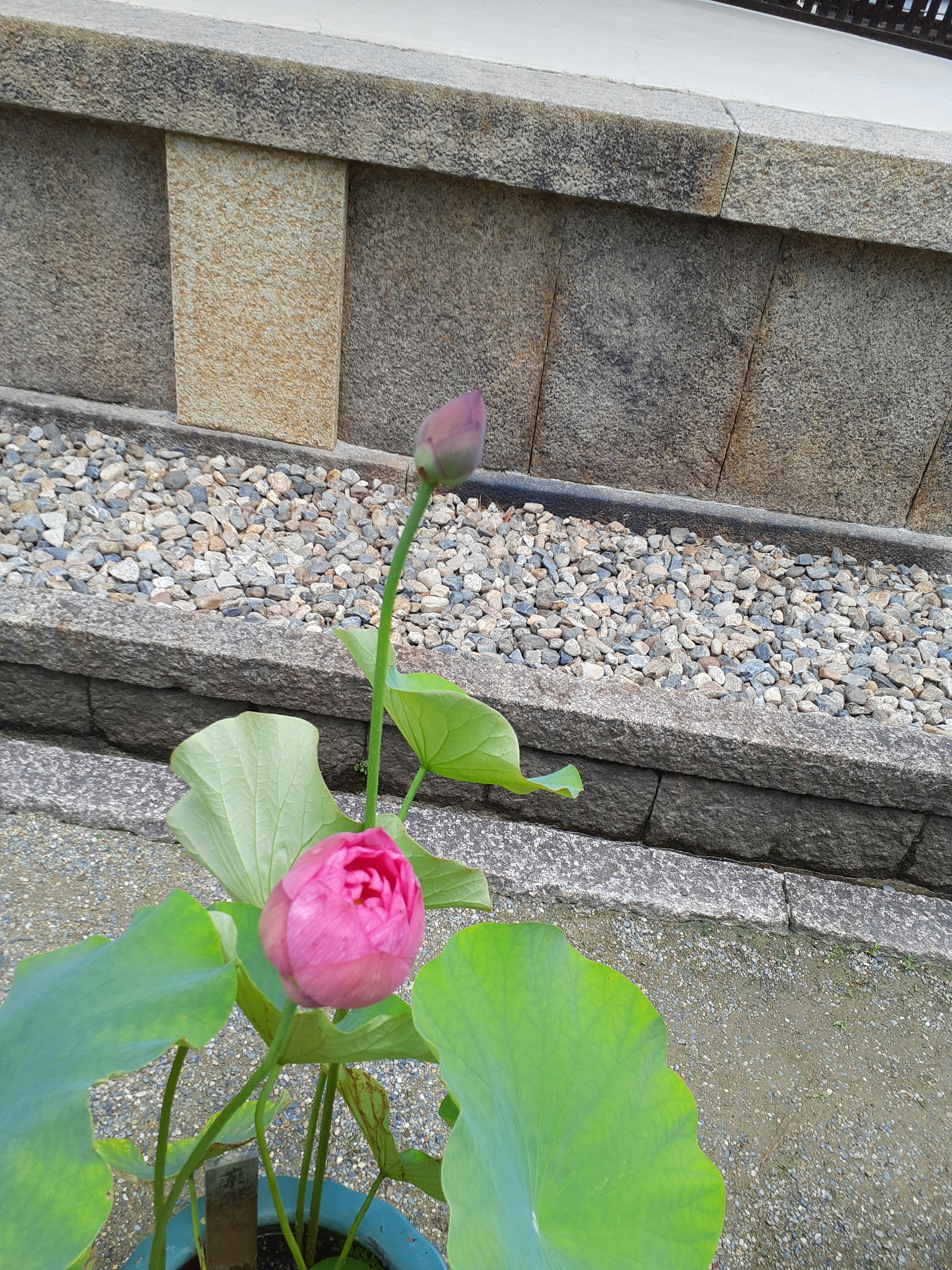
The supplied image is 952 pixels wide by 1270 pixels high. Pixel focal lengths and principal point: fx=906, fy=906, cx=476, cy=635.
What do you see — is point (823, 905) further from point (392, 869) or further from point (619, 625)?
point (392, 869)

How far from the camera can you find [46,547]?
8.33 feet

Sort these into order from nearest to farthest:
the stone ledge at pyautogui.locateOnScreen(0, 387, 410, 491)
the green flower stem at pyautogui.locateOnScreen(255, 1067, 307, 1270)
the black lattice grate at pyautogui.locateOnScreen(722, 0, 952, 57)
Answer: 1. the green flower stem at pyautogui.locateOnScreen(255, 1067, 307, 1270)
2. the stone ledge at pyautogui.locateOnScreen(0, 387, 410, 491)
3. the black lattice grate at pyautogui.locateOnScreen(722, 0, 952, 57)

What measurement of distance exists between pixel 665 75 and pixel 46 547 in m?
2.78

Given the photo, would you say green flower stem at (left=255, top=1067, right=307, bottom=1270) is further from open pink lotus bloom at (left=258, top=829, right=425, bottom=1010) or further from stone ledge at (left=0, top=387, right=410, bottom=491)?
stone ledge at (left=0, top=387, right=410, bottom=491)

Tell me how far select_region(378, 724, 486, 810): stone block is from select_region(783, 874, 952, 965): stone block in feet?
2.51

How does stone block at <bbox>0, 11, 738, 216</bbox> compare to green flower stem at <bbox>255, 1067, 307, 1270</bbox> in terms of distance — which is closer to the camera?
green flower stem at <bbox>255, 1067, 307, 1270</bbox>

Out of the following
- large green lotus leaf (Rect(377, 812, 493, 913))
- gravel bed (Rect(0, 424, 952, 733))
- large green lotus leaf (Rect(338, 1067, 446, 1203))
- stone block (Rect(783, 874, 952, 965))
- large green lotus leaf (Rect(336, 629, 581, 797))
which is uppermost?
large green lotus leaf (Rect(336, 629, 581, 797))

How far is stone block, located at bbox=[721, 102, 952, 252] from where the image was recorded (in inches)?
98.5

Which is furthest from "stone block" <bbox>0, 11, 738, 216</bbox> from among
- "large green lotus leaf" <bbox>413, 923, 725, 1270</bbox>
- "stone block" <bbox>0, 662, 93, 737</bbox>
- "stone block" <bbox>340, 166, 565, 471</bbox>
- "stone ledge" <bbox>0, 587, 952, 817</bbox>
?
"large green lotus leaf" <bbox>413, 923, 725, 1270</bbox>

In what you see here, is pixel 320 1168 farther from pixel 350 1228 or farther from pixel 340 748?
pixel 340 748

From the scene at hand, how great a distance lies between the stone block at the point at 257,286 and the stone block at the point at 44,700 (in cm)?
117

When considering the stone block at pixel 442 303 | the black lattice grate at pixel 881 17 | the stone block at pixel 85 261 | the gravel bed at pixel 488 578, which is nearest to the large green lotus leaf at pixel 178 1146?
the gravel bed at pixel 488 578

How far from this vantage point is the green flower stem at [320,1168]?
732 mm

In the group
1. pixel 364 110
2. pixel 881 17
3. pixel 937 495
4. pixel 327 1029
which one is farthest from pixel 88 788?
pixel 881 17
